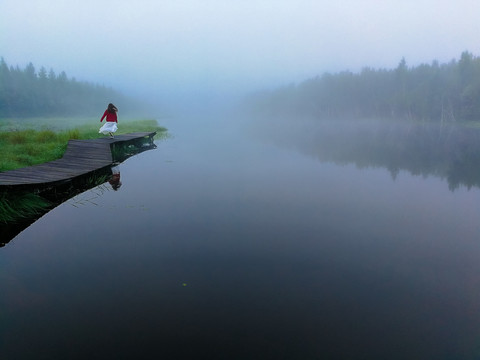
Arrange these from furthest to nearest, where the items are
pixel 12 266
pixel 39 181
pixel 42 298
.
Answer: pixel 39 181 < pixel 12 266 < pixel 42 298

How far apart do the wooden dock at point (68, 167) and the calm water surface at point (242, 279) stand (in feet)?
3.42

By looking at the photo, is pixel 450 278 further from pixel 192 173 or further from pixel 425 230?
pixel 192 173

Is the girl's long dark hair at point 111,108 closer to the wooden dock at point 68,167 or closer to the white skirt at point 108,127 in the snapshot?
the white skirt at point 108,127

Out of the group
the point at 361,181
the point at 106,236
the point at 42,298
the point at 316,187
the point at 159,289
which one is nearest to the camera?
the point at 42,298

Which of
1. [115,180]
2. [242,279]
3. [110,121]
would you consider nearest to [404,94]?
[110,121]

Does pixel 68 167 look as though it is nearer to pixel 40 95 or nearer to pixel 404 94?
pixel 404 94

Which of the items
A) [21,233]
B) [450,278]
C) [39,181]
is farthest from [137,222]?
[450,278]

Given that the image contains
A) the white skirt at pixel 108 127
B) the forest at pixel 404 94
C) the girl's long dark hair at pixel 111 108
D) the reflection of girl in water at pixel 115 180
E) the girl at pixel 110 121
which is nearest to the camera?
the reflection of girl in water at pixel 115 180

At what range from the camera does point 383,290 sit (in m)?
5.61

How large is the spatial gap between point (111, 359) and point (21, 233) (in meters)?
5.57

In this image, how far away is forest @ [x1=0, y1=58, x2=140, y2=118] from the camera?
264 ft

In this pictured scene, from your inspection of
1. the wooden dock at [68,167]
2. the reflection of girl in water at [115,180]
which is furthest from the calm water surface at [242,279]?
the wooden dock at [68,167]

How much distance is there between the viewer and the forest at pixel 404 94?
234 ft

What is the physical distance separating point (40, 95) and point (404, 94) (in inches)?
4122
